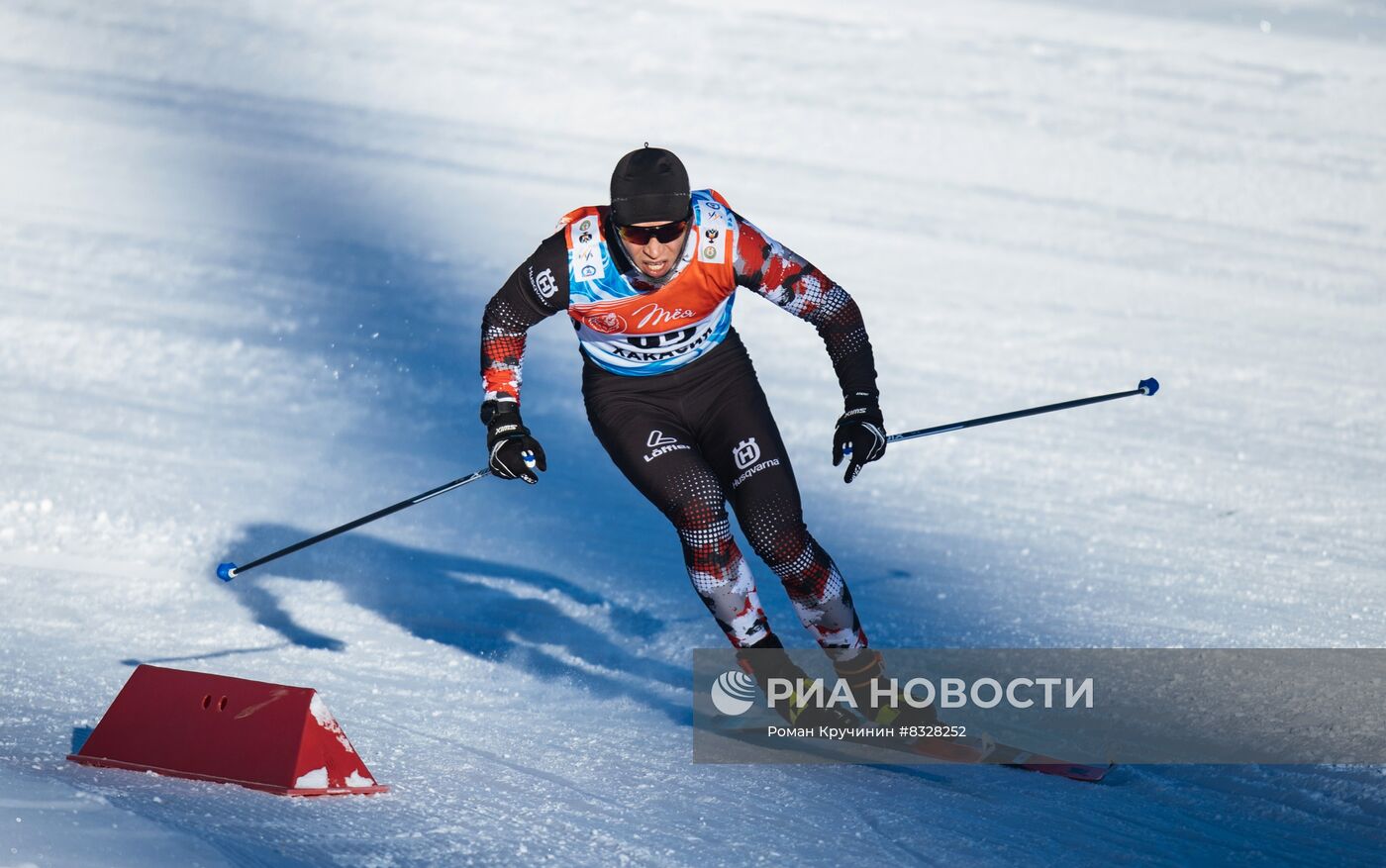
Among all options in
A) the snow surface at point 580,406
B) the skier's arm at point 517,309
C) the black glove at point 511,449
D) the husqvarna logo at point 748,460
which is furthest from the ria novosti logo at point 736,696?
the skier's arm at point 517,309

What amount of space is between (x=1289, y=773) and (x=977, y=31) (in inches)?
669

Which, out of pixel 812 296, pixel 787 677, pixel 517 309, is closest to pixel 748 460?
pixel 812 296

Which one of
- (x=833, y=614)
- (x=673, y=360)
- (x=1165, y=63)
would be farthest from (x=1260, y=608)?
(x=1165, y=63)

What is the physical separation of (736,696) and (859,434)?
43.1 inches

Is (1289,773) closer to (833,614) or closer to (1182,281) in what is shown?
(833,614)

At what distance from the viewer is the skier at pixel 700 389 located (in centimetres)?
464

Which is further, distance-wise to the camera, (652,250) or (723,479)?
(723,479)

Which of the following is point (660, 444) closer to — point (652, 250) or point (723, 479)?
point (723, 479)

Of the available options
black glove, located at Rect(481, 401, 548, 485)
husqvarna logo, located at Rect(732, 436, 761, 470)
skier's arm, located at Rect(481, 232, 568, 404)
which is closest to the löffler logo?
husqvarna logo, located at Rect(732, 436, 761, 470)

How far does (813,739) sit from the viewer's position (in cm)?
484

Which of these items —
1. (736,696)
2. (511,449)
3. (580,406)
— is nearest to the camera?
(511,449)

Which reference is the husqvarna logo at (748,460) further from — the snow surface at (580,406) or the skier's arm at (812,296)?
the snow surface at (580,406)

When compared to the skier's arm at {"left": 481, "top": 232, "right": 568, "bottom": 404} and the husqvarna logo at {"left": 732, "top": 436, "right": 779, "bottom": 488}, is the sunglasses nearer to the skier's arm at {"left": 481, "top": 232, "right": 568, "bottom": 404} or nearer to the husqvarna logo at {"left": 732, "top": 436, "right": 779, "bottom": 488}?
the skier's arm at {"left": 481, "top": 232, "right": 568, "bottom": 404}

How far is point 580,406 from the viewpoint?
9.18m
